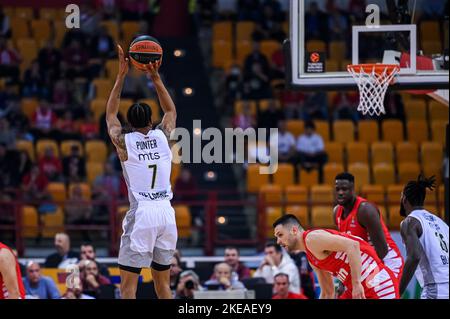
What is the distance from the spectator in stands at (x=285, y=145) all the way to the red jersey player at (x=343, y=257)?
29.0 feet

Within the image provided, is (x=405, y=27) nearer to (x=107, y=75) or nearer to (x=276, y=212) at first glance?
(x=276, y=212)

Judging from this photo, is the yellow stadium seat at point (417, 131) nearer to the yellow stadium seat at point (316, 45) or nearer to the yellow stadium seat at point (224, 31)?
the yellow stadium seat at point (316, 45)

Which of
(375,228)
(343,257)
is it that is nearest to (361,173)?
(375,228)

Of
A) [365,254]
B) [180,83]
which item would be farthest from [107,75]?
[365,254]

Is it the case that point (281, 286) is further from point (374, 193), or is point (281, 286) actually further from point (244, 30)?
point (244, 30)

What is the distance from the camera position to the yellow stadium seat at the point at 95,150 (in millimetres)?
18219

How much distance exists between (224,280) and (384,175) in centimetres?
534

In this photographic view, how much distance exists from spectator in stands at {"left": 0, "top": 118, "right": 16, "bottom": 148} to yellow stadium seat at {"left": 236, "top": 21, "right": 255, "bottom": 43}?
4.88 meters

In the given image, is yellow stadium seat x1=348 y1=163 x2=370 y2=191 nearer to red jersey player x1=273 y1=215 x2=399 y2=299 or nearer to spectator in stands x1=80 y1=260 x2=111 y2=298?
spectator in stands x1=80 y1=260 x2=111 y2=298

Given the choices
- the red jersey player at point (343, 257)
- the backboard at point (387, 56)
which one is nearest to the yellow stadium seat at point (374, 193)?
the backboard at point (387, 56)

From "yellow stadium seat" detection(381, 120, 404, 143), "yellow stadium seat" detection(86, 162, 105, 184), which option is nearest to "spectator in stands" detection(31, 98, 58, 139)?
"yellow stadium seat" detection(86, 162, 105, 184)

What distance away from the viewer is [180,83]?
68.8 feet

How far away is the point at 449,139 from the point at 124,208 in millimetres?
5790

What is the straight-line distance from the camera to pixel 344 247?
873cm
